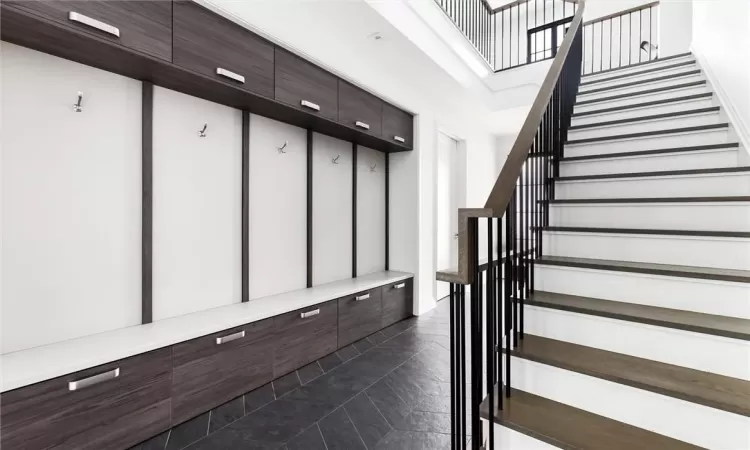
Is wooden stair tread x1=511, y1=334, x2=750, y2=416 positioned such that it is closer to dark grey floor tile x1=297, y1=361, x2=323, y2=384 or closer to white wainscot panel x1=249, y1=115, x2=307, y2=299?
dark grey floor tile x1=297, y1=361, x2=323, y2=384

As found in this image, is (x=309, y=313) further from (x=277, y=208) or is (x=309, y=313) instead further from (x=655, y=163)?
(x=655, y=163)

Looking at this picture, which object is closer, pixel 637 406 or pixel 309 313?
pixel 637 406

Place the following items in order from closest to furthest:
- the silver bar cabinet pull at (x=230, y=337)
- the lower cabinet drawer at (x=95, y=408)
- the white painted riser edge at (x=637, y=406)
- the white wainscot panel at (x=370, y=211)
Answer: the white painted riser edge at (x=637, y=406)
the lower cabinet drawer at (x=95, y=408)
the silver bar cabinet pull at (x=230, y=337)
the white wainscot panel at (x=370, y=211)

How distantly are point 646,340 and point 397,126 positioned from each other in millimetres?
3034

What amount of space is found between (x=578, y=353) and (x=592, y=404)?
22 centimetres

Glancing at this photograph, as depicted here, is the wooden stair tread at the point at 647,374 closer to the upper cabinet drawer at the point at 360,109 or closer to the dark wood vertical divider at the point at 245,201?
the dark wood vertical divider at the point at 245,201

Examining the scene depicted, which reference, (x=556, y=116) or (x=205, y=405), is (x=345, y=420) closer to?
(x=205, y=405)

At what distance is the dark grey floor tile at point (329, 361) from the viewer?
9.09 ft

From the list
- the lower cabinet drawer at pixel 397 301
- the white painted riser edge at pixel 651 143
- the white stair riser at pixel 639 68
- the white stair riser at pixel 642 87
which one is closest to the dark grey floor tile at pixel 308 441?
the lower cabinet drawer at pixel 397 301

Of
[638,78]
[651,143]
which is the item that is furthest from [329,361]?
[638,78]

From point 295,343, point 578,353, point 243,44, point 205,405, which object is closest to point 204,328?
point 205,405

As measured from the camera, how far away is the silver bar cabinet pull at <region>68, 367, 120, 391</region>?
1.56 metres

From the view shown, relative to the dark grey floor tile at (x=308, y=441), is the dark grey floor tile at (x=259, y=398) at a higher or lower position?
higher

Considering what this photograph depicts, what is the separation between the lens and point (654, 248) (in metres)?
1.89
